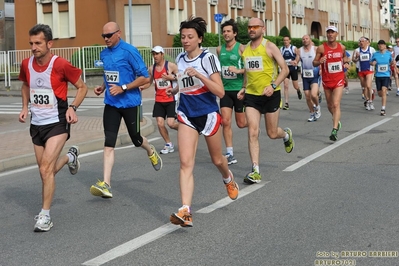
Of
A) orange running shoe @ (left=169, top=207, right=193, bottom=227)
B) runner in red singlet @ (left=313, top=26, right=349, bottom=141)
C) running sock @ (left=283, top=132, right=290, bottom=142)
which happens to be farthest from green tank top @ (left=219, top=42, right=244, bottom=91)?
orange running shoe @ (left=169, top=207, right=193, bottom=227)

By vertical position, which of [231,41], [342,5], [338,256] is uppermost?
[342,5]

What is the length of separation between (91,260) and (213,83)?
2082 millimetres

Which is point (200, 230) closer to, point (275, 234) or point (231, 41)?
point (275, 234)

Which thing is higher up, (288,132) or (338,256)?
(288,132)

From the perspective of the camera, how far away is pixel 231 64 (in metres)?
11.5

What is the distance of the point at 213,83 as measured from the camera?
730 cm

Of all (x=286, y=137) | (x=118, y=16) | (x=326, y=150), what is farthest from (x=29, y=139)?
(x=118, y=16)

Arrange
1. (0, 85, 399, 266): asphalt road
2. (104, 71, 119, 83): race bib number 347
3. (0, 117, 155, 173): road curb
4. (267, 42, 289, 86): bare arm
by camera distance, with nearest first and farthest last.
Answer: (0, 85, 399, 266): asphalt road
(104, 71, 119, 83): race bib number 347
(267, 42, 289, 86): bare arm
(0, 117, 155, 173): road curb

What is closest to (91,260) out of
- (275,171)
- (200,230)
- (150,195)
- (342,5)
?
(200,230)

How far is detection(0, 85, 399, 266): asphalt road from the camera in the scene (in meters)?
6.20

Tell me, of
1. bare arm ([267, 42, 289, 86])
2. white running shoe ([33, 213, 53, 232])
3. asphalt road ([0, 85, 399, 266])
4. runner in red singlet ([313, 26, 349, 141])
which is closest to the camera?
asphalt road ([0, 85, 399, 266])

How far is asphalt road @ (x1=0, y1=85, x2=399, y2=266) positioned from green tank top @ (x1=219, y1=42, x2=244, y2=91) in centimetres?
115

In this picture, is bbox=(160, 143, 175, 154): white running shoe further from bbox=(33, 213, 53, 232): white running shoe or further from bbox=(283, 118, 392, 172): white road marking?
bbox=(33, 213, 53, 232): white running shoe

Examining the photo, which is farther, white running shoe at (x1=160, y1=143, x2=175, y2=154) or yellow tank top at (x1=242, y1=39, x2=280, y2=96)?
white running shoe at (x1=160, y1=143, x2=175, y2=154)
